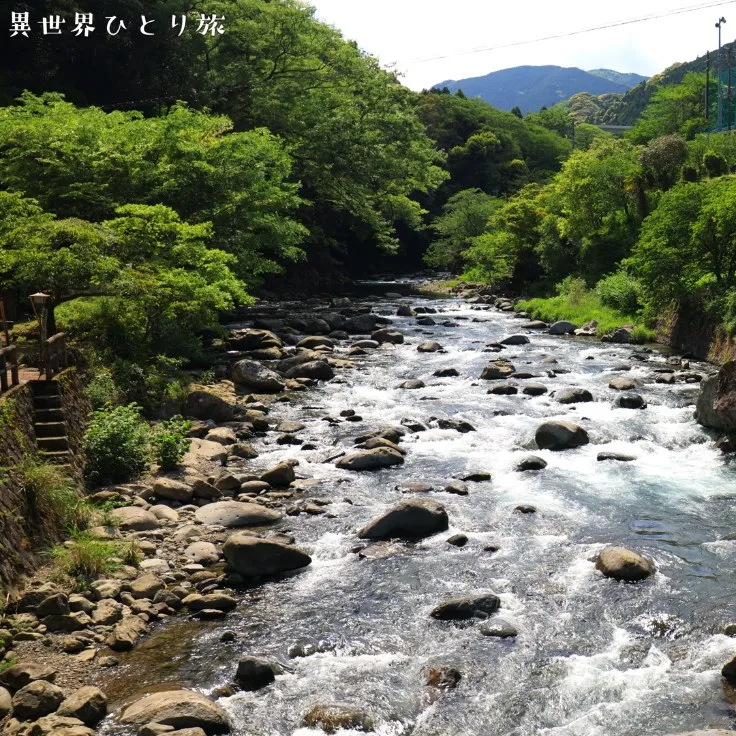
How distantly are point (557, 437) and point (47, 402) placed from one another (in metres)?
9.89

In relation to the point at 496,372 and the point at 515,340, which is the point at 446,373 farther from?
the point at 515,340

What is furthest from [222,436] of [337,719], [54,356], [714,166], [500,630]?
[714,166]

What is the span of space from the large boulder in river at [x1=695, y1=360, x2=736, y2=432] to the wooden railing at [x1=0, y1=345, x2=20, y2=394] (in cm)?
1355

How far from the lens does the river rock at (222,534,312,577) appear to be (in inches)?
431

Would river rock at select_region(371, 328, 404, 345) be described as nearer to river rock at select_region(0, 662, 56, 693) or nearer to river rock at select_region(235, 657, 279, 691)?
river rock at select_region(235, 657, 279, 691)

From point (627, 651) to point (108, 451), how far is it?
922cm

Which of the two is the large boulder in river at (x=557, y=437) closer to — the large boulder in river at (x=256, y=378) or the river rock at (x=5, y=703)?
the large boulder in river at (x=256, y=378)

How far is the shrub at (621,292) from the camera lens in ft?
106

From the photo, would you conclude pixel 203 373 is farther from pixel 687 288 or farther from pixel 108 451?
pixel 687 288

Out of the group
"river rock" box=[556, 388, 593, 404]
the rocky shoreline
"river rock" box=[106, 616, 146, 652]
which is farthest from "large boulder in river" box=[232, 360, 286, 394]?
"river rock" box=[106, 616, 146, 652]

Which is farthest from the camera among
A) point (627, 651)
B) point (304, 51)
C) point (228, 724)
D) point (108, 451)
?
point (304, 51)

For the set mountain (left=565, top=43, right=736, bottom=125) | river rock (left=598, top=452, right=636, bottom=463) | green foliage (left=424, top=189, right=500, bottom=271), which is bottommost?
river rock (left=598, top=452, right=636, bottom=463)

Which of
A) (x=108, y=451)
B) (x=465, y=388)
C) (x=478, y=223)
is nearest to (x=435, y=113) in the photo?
(x=478, y=223)

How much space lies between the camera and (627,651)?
890 cm
